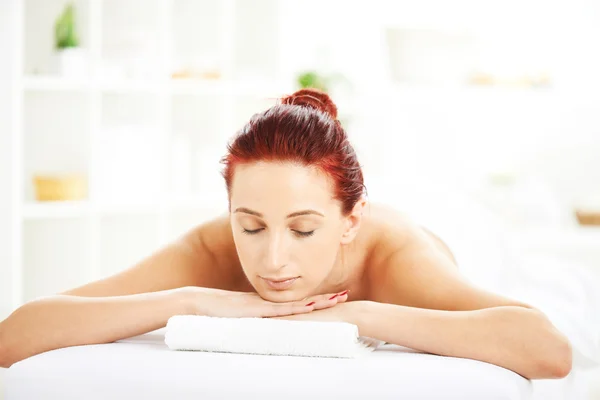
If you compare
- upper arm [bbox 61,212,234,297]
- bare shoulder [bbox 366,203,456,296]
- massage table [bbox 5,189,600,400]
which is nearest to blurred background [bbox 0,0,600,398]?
bare shoulder [bbox 366,203,456,296]

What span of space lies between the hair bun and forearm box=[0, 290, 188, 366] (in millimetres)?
531

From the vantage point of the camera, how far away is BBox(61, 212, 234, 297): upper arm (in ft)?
6.54

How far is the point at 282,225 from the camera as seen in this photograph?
171 centimetres

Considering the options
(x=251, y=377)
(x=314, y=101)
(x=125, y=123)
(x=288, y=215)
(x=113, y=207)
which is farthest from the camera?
(x=125, y=123)

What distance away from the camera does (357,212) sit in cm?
192

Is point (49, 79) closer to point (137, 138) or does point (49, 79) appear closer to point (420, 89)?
point (137, 138)

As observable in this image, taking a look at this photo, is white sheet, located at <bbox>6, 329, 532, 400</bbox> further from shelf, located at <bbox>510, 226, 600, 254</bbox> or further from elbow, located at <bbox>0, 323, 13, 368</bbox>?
shelf, located at <bbox>510, 226, 600, 254</bbox>

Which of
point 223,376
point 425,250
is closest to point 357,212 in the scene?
point 425,250

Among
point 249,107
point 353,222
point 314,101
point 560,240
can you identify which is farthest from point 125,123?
point 353,222

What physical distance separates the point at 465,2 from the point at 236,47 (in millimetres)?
1344

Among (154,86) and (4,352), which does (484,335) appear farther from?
(154,86)

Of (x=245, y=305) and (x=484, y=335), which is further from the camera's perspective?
(x=245, y=305)

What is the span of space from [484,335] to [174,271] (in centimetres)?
81

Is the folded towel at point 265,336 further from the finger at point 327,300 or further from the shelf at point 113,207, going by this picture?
the shelf at point 113,207
